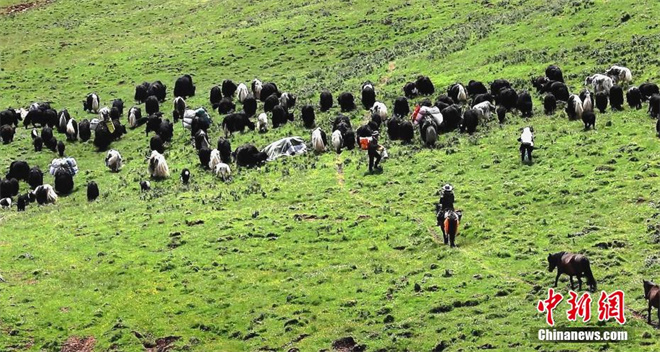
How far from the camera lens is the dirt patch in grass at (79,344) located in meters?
27.8

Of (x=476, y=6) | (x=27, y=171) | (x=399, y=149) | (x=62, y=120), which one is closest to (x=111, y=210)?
(x=27, y=171)

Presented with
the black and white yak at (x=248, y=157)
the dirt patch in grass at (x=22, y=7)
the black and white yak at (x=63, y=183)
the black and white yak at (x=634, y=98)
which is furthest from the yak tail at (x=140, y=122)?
the dirt patch in grass at (x=22, y=7)

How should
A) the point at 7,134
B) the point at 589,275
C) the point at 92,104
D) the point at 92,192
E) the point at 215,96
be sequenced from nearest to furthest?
the point at 589,275 < the point at 92,192 < the point at 7,134 < the point at 215,96 < the point at 92,104

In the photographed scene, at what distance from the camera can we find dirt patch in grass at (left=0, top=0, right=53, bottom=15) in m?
100

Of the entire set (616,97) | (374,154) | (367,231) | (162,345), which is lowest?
(162,345)

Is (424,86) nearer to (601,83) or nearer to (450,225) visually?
(601,83)

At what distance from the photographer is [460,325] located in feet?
80.8

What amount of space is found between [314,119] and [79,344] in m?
24.5

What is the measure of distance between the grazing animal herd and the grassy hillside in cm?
74

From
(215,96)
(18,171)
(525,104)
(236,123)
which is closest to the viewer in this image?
(525,104)

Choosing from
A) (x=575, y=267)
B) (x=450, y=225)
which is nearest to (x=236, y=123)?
(x=450, y=225)

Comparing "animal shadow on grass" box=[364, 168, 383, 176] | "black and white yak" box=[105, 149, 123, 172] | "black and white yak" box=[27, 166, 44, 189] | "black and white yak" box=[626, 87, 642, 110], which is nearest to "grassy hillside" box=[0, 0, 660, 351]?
"animal shadow on grass" box=[364, 168, 383, 176]

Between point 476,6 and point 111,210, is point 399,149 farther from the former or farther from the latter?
point 476,6

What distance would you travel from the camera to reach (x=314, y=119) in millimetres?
50469
